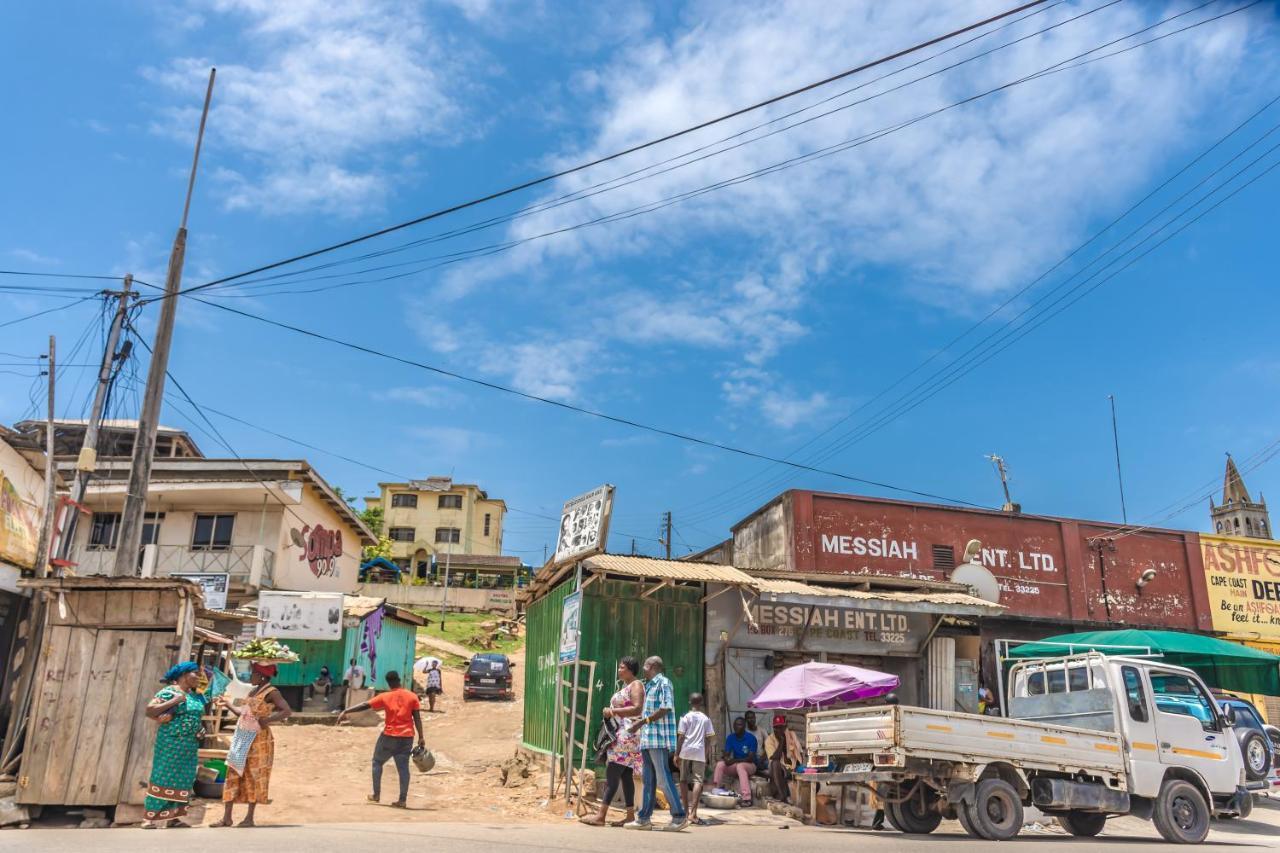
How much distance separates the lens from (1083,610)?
27.3 meters

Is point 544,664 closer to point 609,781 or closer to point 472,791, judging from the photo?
point 472,791

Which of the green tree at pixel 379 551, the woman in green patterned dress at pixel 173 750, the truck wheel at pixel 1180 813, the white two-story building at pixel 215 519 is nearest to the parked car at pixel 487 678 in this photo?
the white two-story building at pixel 215 519

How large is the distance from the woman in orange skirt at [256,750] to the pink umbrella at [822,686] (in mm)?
6763

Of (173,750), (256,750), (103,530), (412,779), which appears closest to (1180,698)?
(412,779)

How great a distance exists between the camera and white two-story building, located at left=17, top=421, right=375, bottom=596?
29.5 metres

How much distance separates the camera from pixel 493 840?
8.31m

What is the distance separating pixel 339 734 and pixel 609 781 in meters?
12.0

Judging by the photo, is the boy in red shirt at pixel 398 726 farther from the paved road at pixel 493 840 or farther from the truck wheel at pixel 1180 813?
the truck wheel at pixel 1180 813

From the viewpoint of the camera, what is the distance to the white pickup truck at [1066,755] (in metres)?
10.3

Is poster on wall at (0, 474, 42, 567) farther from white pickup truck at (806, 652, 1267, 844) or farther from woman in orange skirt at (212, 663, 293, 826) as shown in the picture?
white pickup truck at (806, 652, 1267, 844)

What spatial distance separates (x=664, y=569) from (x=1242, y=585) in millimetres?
24107

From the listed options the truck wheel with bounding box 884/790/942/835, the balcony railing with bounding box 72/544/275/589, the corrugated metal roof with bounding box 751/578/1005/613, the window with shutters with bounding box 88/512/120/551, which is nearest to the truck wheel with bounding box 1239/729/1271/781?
the corrugated metal roof with bounding box 751/578/1005/613

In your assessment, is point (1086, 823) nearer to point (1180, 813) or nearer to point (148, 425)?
point (1180, 813)

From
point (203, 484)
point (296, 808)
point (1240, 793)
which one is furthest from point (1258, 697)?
point (203, 484)
